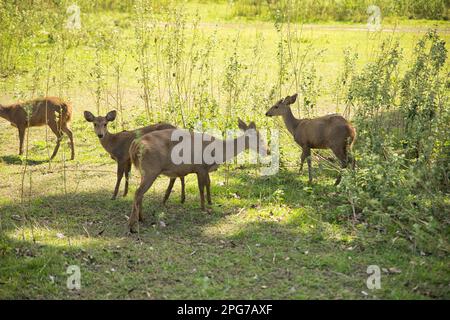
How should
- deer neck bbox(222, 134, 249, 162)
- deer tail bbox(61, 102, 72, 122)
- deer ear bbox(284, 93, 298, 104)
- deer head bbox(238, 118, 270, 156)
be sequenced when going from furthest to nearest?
deer tail bbox(61, 102, 72, 122)
deer ear bbox(284, 93, 298, 104)
deer head bbox(238, 118, 270, 156)
deer neck bbox(222, 134, 249, 162)

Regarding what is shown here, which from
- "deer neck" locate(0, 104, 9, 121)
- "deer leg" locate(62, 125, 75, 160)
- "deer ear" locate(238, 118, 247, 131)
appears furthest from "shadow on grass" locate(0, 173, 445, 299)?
"deer neck" locate(0, 104, 9, 121)

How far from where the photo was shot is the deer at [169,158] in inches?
314

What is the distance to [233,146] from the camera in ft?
30.3

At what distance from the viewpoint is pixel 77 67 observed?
1439cm

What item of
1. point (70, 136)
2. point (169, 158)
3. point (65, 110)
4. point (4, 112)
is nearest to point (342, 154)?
point (169, 158)

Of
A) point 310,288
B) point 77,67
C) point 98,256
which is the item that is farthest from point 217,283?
point 77,67

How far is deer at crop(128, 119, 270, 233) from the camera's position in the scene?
7.96m

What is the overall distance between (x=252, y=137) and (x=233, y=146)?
0.43 m

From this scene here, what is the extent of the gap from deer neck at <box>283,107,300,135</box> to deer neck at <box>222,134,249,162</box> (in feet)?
4.49

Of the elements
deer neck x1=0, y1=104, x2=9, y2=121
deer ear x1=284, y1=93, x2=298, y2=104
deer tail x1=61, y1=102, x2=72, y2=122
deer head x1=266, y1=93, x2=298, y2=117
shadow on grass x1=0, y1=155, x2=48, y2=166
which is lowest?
shadow on grass x1=0, y1=155, x2=48, y2=166

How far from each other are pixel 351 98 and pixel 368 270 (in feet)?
10.3

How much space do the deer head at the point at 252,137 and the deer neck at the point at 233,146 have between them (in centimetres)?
6

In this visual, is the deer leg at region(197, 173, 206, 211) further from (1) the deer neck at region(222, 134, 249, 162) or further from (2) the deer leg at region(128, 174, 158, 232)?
(2) the deer leg at region(128, 174, 158, 232)

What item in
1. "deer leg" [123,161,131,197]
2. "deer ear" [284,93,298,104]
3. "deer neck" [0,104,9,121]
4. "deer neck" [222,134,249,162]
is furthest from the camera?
"deer neck" [0,104,9,121]
